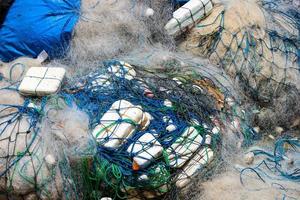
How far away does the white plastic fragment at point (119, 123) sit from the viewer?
4293 mm

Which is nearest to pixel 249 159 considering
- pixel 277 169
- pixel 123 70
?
pixel 277 169

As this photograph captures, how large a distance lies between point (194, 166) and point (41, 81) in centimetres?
156

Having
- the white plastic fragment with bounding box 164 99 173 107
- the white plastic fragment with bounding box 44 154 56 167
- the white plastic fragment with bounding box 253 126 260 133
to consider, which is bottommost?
the white plastic fragment with bounding box 253 126 260 133

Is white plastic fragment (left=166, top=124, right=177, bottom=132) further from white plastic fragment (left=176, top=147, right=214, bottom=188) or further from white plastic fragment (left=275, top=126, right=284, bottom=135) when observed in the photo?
white plastic fragment (left=275, top=126, right=284, bottom=135)

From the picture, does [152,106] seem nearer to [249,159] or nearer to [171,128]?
[171,128]

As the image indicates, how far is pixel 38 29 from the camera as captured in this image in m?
5.25

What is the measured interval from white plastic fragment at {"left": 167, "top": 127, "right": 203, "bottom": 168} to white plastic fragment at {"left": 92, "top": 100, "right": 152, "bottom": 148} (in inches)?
13.0

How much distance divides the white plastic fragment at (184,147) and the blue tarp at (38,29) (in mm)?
1656

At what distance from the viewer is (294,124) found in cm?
554

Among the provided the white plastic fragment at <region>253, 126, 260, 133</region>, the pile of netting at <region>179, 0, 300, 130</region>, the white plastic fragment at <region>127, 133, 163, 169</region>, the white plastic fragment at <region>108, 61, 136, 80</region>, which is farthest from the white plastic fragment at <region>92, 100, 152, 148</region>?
the pile of netting at <region>179, 0, 300, 130</region>

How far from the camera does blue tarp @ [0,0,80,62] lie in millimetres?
5258

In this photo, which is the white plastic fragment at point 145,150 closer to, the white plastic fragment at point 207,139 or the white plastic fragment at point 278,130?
the white plastic fragment at point 207,139

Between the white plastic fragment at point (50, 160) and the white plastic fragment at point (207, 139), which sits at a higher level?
the white plastic fragment at point (207, 139)

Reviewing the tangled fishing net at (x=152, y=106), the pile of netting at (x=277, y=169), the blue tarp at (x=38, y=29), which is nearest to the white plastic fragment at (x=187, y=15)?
the tangled fishing net at (x=152, y=106)
